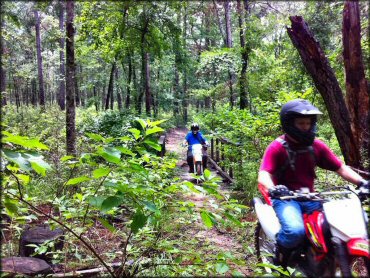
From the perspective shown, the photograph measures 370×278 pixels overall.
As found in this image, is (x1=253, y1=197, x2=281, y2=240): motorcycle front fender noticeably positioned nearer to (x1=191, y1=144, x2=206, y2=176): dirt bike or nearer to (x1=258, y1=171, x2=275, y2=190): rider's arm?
(x1=258, y1=171, x2=275, y2=190): rider's arm

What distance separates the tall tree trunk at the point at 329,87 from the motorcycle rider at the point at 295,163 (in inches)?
88.4

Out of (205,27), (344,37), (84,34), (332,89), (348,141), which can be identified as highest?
(205,27)

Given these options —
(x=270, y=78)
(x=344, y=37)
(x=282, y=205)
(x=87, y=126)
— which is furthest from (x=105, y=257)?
(x=87, y=126)

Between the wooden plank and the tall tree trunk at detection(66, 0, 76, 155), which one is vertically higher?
the tall tree trunk at detection(66, 0, 76, 155)

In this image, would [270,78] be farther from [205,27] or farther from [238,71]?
[205,27]

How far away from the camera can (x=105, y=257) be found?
15.4 ft

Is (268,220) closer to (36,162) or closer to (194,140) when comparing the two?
(36,162)

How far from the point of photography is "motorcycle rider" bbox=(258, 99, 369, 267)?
10.3ft

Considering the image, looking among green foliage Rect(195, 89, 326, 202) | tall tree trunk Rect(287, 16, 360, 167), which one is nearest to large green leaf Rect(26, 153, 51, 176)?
tall tree trunk Rect(287, 16, 360, 167)

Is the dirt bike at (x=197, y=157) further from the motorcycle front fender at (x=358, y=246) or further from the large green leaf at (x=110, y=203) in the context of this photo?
the motorcycle front fender at (x=358, y=246)

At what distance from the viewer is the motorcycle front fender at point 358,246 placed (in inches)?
89.6

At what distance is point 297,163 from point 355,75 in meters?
2.94

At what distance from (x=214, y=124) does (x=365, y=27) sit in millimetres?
8149

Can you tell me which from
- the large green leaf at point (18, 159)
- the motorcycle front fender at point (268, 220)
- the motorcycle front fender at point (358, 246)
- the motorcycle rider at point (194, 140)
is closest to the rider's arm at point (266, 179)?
the motorcycle front fender at point (268, 220)
